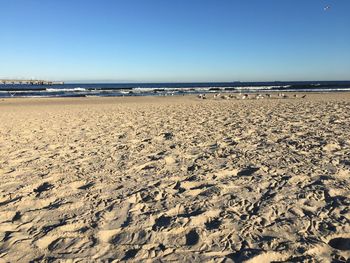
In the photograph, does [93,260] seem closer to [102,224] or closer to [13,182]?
[102,224]

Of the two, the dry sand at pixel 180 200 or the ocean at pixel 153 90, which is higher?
the dry sand at pixel 180 200

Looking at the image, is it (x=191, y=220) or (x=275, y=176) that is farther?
(x=275, y=176)

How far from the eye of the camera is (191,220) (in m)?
3.49

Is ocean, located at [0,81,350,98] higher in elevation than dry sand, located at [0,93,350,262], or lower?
lower

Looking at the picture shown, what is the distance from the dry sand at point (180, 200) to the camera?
9.73ft

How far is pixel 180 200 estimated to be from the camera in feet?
13.2

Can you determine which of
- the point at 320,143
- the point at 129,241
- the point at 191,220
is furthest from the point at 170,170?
the point at 320,143

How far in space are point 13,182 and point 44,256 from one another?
2.40 metres

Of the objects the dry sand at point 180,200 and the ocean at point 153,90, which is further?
the ocean at point 153,90

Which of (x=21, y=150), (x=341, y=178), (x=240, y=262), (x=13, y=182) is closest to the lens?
(x=240, y=262)

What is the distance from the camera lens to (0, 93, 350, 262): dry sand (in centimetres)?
296

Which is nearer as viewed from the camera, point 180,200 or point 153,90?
point 180,200

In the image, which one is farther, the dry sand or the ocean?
the ocean

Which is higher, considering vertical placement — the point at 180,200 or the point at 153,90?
the point at 180,200
